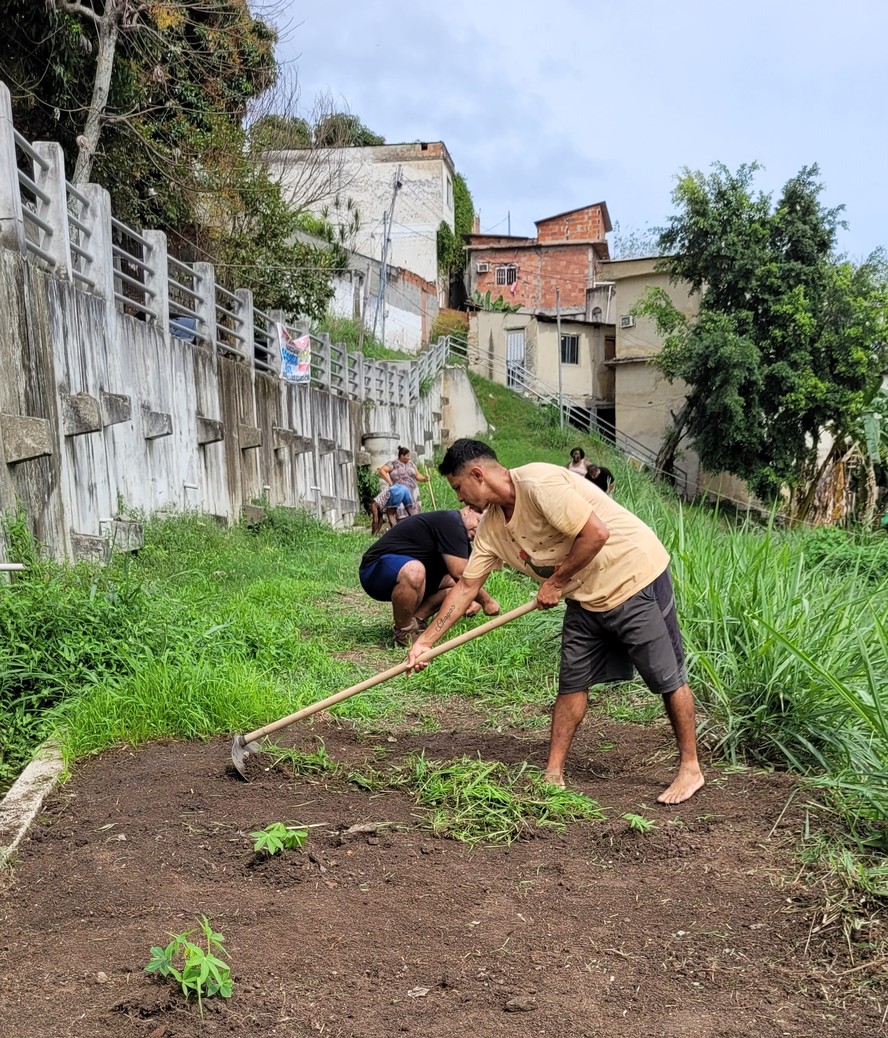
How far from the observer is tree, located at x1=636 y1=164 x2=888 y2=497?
2145 cm

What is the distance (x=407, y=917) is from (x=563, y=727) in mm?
1250

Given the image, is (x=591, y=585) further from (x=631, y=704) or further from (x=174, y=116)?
(x=174, y=116)

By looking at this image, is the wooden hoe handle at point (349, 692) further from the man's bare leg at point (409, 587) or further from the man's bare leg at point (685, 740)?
the man's bare leg at point (409, 587)

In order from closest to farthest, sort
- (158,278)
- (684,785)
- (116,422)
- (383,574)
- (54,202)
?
(684,785), (383,574), (54,202), (116,422), (158,278)

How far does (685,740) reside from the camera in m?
3.76

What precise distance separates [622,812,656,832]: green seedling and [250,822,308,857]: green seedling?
1.20 metres

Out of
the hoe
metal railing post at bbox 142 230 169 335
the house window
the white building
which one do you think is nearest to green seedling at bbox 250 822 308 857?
the hoe

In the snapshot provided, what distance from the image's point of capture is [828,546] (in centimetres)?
941

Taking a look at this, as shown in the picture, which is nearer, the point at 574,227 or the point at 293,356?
Answer: the point at 293,356

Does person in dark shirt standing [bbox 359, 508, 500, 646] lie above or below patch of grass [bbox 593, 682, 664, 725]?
above

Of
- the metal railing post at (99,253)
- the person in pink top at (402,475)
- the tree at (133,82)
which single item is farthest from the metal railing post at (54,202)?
the person in pink top at (402,475)

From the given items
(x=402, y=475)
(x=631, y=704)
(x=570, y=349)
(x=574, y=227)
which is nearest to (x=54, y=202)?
(x=631, y=704)

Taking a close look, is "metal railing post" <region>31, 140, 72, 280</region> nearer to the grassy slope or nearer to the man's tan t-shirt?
the grassy slope

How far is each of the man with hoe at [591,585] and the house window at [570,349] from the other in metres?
29.5
